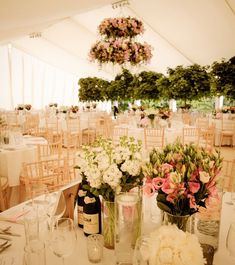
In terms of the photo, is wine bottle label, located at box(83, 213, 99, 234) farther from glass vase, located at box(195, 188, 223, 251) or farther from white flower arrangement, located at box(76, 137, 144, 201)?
glass vase, located at box(195, 188, 223, 251)

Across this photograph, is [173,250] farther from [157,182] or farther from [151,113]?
[151,113]

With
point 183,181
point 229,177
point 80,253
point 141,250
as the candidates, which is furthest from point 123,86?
point 141,250

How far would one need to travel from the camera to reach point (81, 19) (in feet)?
35.9

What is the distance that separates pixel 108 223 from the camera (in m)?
1.29

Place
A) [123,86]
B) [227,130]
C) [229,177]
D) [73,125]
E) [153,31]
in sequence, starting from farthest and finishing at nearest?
[153,31]
[227,130]
[73,125]
[123,86]
[229,177]

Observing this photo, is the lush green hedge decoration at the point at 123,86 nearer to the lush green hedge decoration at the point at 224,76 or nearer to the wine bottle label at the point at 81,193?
the lush green hedge decoration at the point at 224,76

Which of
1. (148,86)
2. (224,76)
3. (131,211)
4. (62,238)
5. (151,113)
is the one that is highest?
(224,76)

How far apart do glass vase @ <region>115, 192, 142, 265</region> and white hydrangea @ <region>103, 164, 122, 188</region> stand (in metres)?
0.06

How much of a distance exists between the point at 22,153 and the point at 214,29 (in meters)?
7.71

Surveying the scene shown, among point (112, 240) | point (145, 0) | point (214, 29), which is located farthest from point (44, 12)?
point (214, 29)

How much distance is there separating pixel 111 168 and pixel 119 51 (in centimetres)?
481

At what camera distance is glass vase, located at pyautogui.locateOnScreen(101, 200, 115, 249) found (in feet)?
4.17

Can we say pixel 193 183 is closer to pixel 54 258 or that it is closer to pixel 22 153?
pixel 54 258

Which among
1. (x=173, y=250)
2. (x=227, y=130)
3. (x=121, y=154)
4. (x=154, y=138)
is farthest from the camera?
(x=227, y=130)
